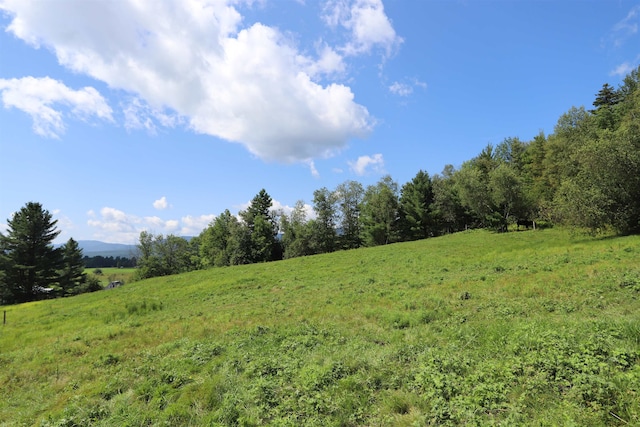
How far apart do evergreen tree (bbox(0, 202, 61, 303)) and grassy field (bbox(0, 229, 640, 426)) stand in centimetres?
4788

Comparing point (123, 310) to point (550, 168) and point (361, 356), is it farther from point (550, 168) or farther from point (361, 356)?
point (550, 168)

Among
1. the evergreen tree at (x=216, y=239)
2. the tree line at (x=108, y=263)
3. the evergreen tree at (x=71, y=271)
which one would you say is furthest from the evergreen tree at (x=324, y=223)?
the tree line at (x=108, y=263)

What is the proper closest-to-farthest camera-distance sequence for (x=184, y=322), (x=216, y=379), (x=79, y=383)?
(x=216, y=379) < (x=79, y=383) < (x=184, y=322)

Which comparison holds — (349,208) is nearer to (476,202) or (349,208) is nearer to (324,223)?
Result: (324,223)

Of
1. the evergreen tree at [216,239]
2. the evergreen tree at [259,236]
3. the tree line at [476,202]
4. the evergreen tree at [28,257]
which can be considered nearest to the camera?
the tree line at [476,202]

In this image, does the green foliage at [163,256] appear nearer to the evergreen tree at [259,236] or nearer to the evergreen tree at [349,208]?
the evergreen tree at [259,236]

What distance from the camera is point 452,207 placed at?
66.3 metres

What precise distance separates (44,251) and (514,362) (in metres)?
72.2

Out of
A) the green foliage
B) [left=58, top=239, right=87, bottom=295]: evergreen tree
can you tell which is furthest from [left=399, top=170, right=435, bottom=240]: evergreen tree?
[left=58, top=239, right=87, bottom=295]: evergreen tree

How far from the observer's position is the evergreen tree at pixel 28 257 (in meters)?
49.7

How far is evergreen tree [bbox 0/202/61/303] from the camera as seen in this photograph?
1957 inches

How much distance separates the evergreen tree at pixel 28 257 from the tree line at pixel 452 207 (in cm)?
18

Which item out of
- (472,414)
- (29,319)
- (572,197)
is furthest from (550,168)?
(29,319)

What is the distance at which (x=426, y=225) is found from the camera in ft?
219
